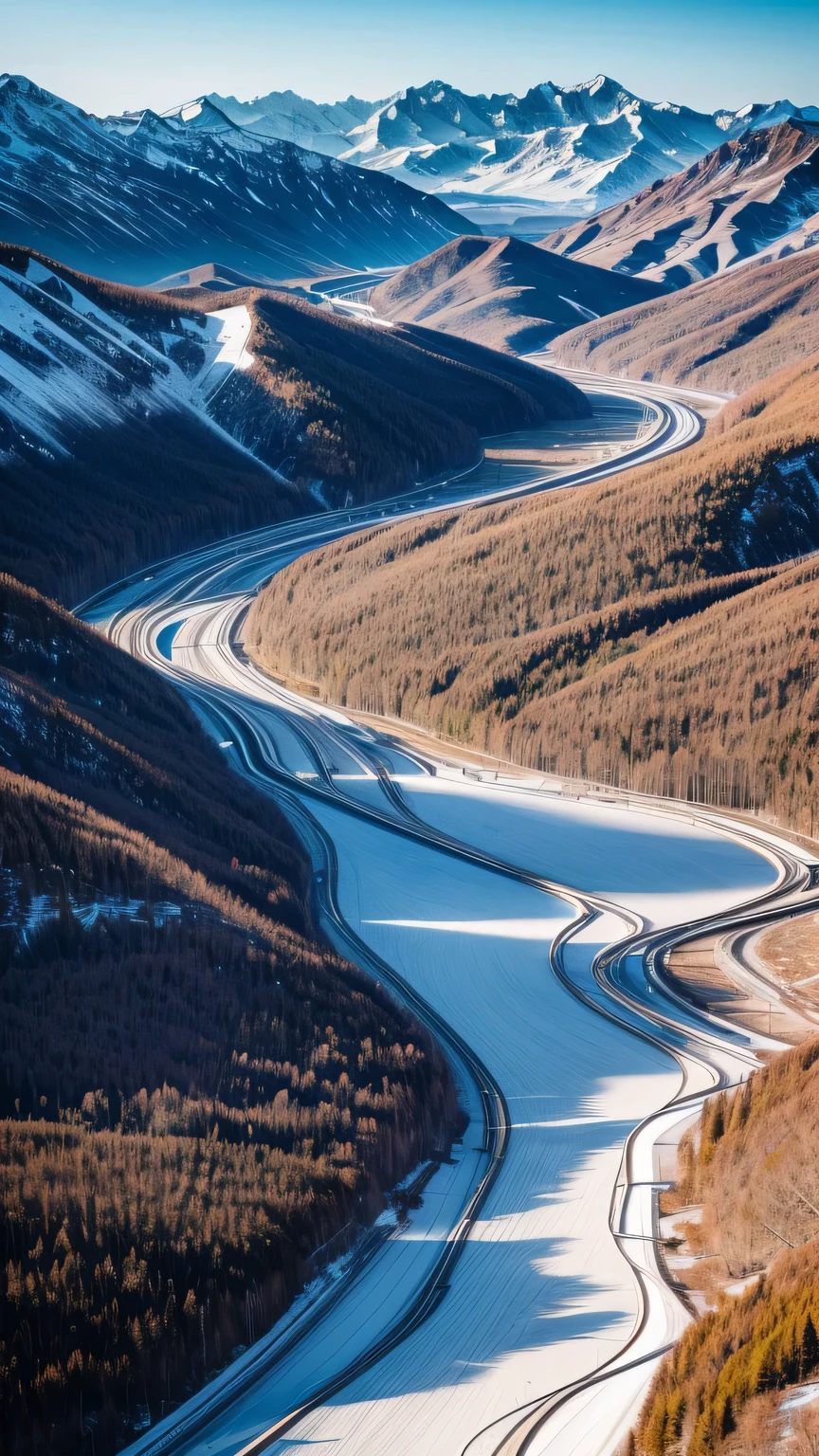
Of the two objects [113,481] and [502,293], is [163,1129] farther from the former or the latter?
[502,293]

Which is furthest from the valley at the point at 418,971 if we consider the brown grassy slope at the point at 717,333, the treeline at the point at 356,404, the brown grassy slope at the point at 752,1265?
the brown grassy slope at the point at 717,333

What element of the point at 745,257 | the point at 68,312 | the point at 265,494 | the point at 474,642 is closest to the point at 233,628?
the point at 474,642

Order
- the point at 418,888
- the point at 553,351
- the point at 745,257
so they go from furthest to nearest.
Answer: the point at 745,257
the point at 553,351
the point at 418,888

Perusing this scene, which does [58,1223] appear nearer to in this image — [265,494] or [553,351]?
[265,494]

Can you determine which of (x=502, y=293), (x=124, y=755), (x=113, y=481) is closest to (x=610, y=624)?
(x=124, y=755)

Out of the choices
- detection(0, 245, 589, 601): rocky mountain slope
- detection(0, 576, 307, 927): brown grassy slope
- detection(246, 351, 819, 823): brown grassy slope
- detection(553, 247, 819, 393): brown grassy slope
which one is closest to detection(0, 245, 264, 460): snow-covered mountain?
detection(0, 245, 589, 601): rocky mountain slope

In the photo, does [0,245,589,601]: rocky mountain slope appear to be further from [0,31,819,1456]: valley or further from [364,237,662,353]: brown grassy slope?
[364,237,662,353]: brown grassy slope
